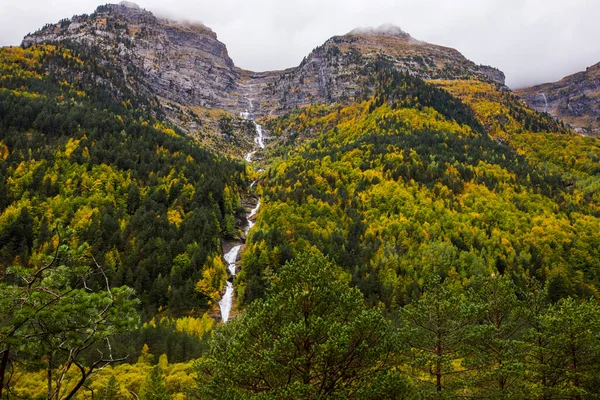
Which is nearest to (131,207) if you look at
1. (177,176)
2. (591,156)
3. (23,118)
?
(177,176)

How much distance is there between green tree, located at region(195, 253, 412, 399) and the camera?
14328 millimetres

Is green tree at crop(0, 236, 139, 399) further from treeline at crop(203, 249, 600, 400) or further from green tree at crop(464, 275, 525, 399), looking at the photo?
green tree at crop(464, 275, 525, 399)

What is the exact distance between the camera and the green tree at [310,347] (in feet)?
47.0

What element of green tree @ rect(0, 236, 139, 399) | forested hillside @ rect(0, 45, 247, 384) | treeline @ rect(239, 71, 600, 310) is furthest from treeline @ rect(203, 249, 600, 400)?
treeline @ rect(239, 71, 600, 310)

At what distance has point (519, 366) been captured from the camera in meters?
17.9

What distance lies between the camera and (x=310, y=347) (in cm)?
1528

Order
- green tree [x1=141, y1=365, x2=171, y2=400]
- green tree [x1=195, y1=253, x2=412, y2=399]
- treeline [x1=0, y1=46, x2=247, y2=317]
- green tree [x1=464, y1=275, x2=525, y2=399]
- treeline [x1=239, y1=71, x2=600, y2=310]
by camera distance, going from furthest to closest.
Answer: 1. treeline [x1=239, y1=71, x2=600, y2=310]
2. treeline [x1=0, y1=46, x2=247, y2=317]
3. green tree [x1=141, y1=365, x2=171, y2=400]
4. green tree [x1=464, y1=275, x2=525, y2=399]
5. green tree [x1=195, y1=253, x2=412, y2=399]

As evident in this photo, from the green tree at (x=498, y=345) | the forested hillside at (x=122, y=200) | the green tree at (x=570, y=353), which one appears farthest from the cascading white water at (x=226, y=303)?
the green tree at (x=570, y=353)

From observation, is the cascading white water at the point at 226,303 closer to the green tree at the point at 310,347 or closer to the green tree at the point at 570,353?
the green tree at the point at 310,347

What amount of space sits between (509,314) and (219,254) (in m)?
67.5

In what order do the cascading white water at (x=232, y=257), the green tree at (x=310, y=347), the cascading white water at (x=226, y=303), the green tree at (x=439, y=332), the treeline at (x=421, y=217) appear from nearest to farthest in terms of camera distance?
the green tree at (x=310, y=347) → the green tree at (x=439, y=332) → the cascading white water at (x=226, y=303) → the treeline at (x=421, y=217) → the cascading white water at (x=232, y=257)

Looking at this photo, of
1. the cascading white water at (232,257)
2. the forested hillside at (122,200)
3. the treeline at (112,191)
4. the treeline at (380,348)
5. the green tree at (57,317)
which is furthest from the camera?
the cascading white water at (232,257)

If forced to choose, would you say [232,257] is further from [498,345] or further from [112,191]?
[498,345]

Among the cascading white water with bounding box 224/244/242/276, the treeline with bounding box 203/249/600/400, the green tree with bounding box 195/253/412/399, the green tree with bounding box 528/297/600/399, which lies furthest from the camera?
the cascading white water with bounding box 224/244/242/276
